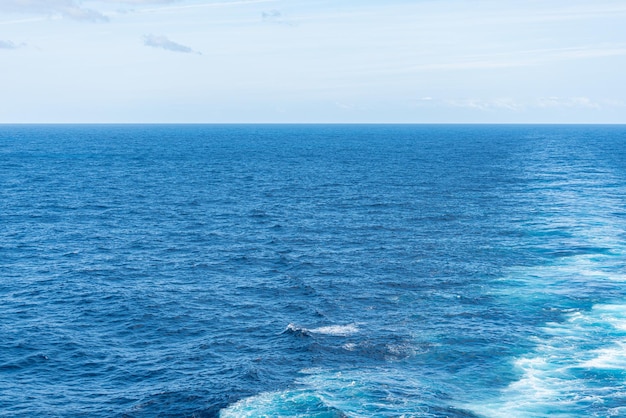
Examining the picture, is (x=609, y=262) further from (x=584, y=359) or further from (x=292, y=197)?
(x=292, y=197)

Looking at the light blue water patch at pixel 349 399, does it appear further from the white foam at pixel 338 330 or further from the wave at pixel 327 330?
the white foam at pixel 338 330

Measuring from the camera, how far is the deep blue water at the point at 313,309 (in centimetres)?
5369

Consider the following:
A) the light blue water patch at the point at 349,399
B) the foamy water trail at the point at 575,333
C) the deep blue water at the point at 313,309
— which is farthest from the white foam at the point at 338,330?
the foamy water trail at the point at 575,333

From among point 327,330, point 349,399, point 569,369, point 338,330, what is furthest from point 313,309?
point 569,369

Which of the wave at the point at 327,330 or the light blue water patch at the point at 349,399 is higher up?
the wave at the point at 327,330

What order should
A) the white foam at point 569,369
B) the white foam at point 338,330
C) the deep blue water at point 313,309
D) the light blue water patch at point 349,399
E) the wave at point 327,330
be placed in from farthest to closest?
the white foam at point 338,330 < the wave at point 327,330 < the deep blue water at point 313,309 < the white foam at point 569,369 < the light blue water patch at point 349,399

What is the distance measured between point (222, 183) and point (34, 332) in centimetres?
11229

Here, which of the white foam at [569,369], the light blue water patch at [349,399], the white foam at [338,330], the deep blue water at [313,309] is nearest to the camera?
the light blue water patch at [349,399]

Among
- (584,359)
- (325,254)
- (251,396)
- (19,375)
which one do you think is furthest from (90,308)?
(584,359)

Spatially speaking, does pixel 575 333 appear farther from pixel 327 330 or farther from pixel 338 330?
pixel 327 330

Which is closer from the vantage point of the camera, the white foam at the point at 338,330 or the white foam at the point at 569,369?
the white foam at the point at 569,369

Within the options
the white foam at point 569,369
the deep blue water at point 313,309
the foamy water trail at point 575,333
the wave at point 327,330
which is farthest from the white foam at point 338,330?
the white foam at point 569,369

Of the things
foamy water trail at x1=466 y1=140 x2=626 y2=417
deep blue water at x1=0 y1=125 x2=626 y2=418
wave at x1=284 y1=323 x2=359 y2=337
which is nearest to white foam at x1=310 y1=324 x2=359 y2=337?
wave at x1=284 y1=323 x2=359 y2=337

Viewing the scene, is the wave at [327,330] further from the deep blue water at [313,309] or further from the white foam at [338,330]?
the deep blue water at [313,309]
